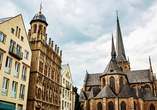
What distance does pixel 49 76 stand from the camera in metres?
32.6

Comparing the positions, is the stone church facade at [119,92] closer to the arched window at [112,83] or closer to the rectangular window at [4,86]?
the arched window at [112,83]

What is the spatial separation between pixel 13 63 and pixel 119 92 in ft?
142

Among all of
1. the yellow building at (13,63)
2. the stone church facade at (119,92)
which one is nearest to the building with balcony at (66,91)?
the stone church facade at (119,92)

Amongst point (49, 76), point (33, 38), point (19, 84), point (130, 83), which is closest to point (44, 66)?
point (49, 76)

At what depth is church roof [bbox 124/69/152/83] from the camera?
237ft

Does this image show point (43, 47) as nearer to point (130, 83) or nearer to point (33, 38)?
point (33, 38)

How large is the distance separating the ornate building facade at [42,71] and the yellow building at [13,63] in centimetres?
237

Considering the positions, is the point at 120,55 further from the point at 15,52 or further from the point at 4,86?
the point at 4,86

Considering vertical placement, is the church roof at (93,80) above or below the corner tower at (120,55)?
below

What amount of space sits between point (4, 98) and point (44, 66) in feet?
36.9

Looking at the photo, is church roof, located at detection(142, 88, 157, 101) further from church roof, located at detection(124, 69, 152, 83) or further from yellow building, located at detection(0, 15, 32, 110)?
yellow building, located at detection(0, 15, 32, 110)

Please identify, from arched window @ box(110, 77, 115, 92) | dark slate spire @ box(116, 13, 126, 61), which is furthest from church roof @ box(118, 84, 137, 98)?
dark slate spire @ box(116, 13, 126, 61)

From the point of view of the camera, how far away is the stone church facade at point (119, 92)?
5303cm

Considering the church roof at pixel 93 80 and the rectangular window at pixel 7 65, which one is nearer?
the rectangular window at pixel 7 65
